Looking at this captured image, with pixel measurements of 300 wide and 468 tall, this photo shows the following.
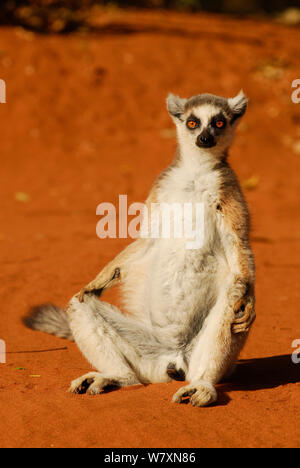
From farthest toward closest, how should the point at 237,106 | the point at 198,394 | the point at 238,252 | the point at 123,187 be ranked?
the point at 123,187, the point at 237,106, the point at 238,252, the point at 198,394

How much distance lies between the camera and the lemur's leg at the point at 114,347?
13.8 feet

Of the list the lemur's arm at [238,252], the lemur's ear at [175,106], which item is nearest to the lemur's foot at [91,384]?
the lemur's arm at [238,252]

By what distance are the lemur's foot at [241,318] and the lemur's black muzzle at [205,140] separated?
110 cm

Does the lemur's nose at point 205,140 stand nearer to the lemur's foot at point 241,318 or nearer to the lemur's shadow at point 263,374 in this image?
the lemur's foot at point 241,318

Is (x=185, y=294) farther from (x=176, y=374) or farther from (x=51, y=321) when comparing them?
(x=51, y=321)

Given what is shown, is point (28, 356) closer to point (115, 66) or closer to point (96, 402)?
point (96, 402)

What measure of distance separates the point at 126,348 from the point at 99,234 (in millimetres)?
4560

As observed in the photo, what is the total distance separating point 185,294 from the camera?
4.34m

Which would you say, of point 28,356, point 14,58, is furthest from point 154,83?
point 28,356

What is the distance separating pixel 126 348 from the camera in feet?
14.2

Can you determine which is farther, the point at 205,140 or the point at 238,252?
the point at 205,140

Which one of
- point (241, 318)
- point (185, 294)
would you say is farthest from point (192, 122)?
point (241, 318)

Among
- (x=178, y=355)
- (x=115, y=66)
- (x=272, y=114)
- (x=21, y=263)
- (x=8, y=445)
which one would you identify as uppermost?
(x=115, y=66)

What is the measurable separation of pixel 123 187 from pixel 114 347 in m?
7.29
